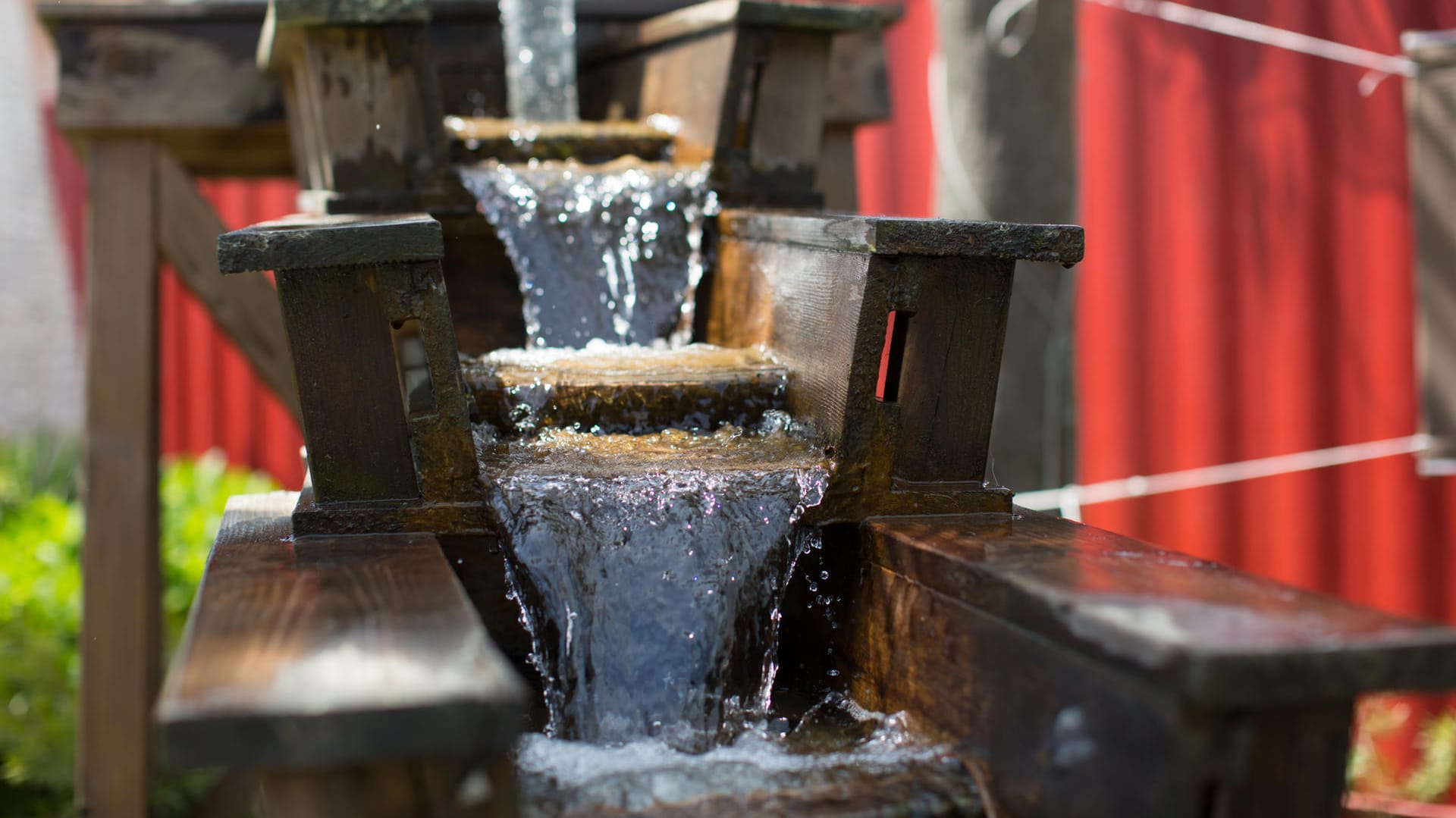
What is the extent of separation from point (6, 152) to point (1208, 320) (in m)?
6.74

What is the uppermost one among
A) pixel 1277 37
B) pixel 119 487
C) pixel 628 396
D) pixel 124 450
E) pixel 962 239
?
pixel 1277 37

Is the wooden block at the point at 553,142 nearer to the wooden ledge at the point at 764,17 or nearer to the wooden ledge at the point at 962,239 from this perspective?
the wooden ledge at the point at 764,17

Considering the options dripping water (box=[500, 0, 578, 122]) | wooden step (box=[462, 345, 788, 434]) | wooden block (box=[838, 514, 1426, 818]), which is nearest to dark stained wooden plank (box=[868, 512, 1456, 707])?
wooden block (box=[838, 514, 1426, 818])

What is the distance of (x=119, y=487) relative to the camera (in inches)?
155

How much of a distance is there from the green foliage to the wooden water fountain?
224 cm

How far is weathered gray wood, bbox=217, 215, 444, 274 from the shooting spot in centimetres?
200

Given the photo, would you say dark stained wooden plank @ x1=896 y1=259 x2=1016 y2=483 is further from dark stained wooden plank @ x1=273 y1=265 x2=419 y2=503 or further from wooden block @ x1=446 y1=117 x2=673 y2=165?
A: wooden block @ x1=446 y1=117 x2=673 y2=165

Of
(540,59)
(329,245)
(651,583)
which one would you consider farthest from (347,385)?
(540,59)

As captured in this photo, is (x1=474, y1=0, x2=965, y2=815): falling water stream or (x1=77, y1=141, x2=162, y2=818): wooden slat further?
(x1=77, y1=141, x2=162, y2=818): wooden slat

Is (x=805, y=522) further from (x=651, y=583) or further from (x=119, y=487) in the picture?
(x=119, y=487)

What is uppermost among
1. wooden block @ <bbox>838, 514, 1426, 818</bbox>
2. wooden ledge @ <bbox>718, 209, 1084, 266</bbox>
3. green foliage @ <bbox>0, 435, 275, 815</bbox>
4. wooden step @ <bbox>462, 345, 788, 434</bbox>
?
wooden ledge @ <bbox>718, 209, 1084, 266</bbox>

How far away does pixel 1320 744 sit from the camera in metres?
1.57

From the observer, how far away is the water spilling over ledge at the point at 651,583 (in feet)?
7.02

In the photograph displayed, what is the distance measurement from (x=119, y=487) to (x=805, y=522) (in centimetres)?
255
